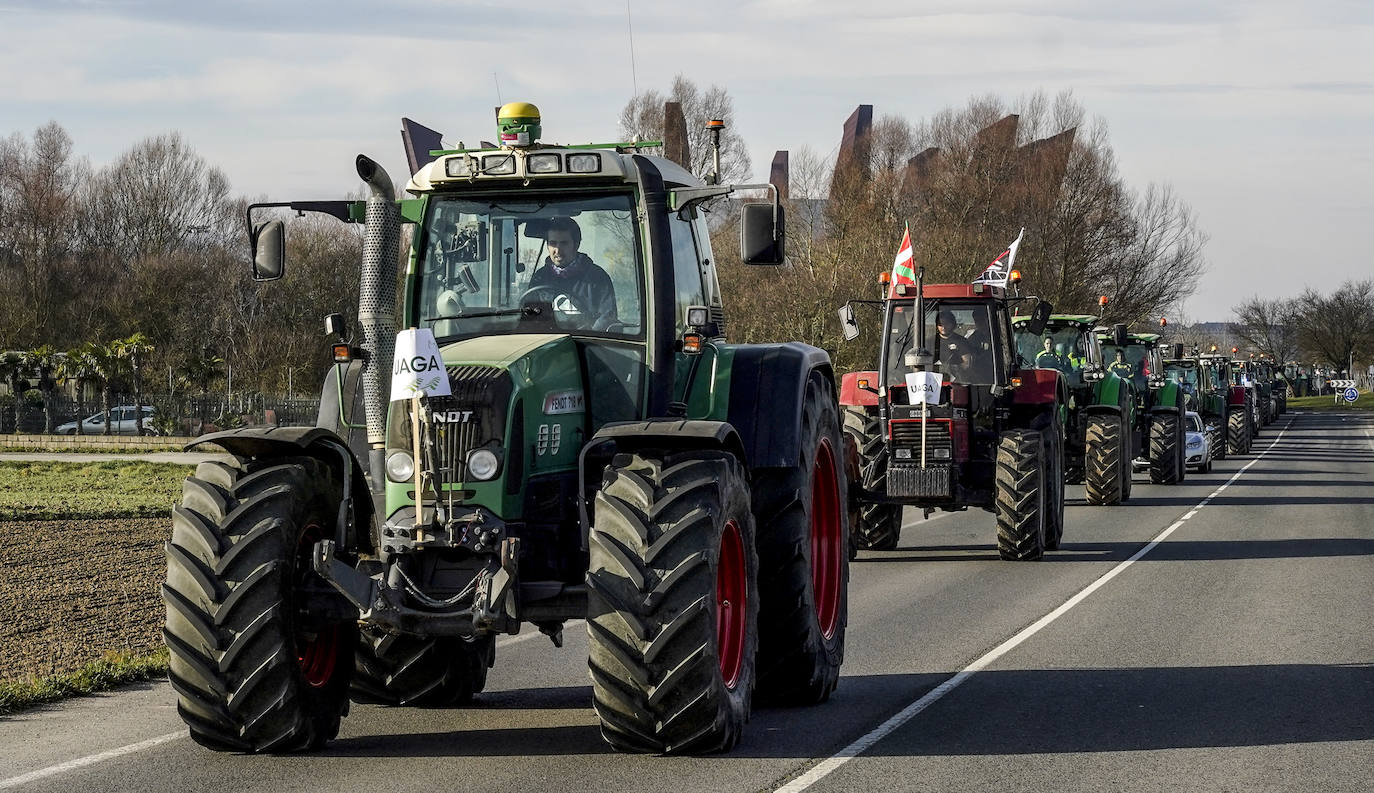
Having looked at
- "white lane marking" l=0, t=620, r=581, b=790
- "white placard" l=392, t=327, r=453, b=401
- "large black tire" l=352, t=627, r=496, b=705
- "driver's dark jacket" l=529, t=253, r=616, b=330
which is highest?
"driver's dark jacket" l=529, t=253, r=616, b=330

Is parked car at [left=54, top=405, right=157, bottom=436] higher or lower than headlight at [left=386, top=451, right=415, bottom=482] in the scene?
lower

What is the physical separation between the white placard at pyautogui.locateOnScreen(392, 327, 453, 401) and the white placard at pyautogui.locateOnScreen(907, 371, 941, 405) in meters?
9.82

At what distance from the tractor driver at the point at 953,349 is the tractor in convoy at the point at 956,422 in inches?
0.4

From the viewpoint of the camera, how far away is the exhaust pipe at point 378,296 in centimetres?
745

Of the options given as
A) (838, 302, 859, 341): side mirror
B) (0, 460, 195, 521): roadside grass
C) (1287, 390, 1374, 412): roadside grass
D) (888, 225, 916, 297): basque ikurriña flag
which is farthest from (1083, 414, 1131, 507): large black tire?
(1287, 390, 1374, 412): roadside grass

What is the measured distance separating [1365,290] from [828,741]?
12215 cm

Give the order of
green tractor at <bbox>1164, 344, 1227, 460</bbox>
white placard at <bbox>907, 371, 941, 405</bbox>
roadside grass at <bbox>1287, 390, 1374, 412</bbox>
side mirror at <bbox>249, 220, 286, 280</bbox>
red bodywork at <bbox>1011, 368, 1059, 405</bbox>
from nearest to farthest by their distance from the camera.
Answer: side mirror at <bbox>249, 220, 286, 280</bbox>
white placard at <bbox>907, 371, 941, 405</bbox>
red bodywork at <bbox>1011, 368, 1059, 405</bbox>
green tractor at <bbox>1164, 344, 1227, 460</bbox>
roadside grass at <bbox>1287, 390, 1374, 412</bbox>

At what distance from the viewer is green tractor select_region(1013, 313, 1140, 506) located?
2334cm

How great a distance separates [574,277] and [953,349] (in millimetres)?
10586

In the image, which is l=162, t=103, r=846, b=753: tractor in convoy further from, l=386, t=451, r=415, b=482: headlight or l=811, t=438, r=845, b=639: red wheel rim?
l=811, t=438, r=845, b=639: red wheel rim

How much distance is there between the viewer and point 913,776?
274 inches

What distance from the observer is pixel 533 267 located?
804 centimetres

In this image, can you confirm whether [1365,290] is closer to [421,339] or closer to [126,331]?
[126,331]

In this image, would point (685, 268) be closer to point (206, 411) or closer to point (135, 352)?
point (206, 411)
